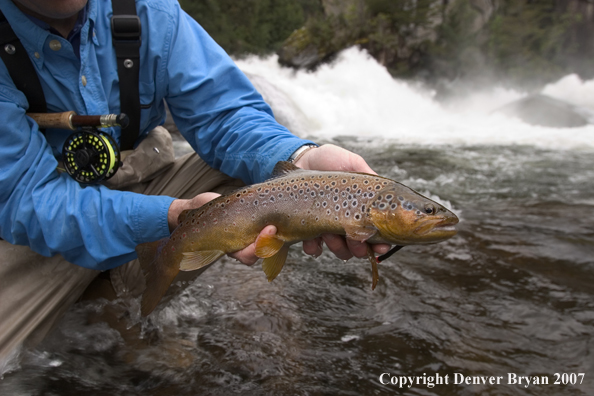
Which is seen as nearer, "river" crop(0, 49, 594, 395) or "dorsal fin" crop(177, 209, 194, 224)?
"dorsal fin" crop(177, 209, 194, 224)

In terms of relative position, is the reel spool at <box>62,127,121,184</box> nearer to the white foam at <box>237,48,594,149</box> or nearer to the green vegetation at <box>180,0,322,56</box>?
the white foam at <box>237,48,594,149</box>

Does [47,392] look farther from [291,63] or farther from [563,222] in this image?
[291,63]

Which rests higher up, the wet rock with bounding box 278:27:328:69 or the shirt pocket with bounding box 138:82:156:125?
the shirt pocket with bounding box 138:82:156:125

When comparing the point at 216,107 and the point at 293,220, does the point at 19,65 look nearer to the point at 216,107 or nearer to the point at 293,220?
the point at 216,107

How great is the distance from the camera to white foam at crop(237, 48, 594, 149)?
472 inches

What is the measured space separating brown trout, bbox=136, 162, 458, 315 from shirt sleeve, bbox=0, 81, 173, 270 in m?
0.16

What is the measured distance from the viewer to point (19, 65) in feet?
7.40

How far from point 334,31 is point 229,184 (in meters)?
23.1

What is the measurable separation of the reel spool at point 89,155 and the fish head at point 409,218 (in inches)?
57.2

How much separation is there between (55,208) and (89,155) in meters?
0.34

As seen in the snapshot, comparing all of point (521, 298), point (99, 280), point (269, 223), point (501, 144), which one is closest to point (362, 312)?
point (521, 298)

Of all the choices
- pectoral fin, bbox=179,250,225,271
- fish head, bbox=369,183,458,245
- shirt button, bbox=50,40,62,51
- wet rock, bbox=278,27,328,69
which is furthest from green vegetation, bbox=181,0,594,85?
fish head, bbox=369,183,458,245

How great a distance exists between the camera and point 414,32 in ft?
87.6

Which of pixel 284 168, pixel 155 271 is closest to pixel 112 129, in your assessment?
pixel 155 271
